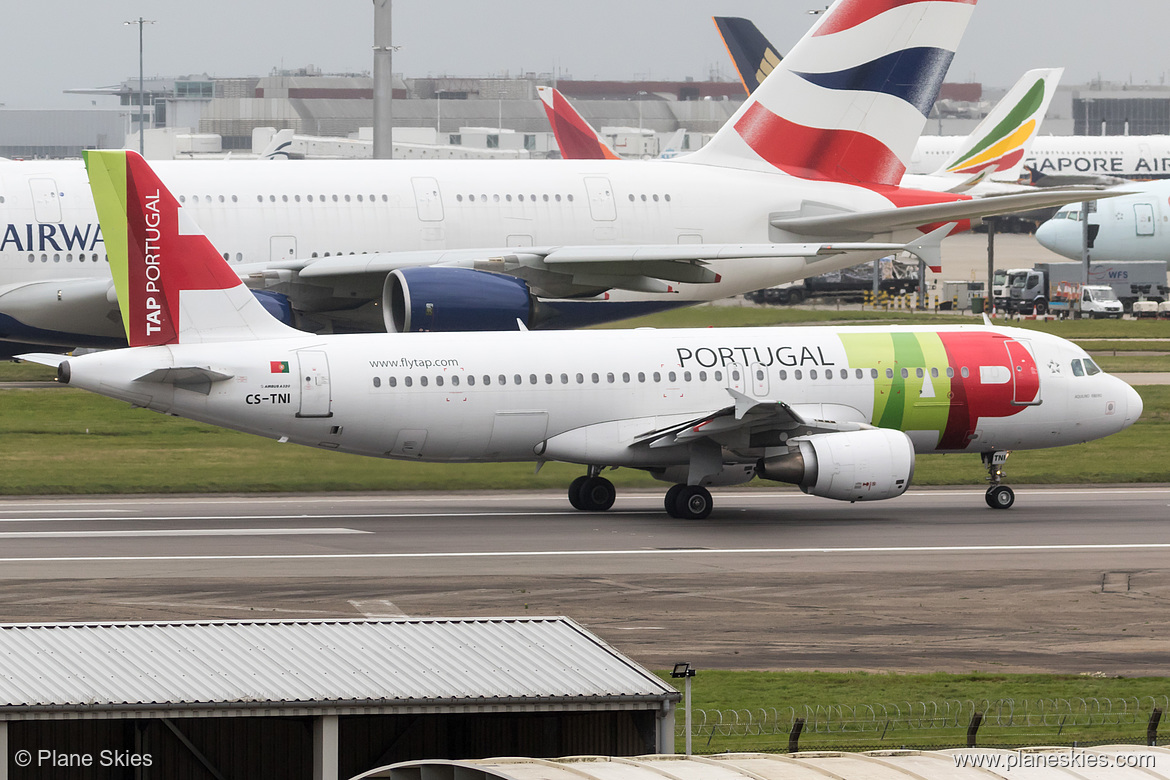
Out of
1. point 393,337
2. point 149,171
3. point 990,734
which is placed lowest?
point 990,734

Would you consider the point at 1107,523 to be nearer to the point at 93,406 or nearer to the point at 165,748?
the point at 165,748

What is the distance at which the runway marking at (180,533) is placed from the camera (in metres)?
31.2

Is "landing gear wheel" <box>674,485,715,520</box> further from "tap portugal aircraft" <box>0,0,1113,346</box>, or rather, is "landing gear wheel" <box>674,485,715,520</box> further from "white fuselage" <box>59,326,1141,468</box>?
"tap portugal aircraft" <box>0,0,1113,346</box>

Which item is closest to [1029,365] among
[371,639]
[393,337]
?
[393,337]

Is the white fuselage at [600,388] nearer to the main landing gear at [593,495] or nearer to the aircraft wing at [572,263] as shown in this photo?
the main landing gear at [593,495]

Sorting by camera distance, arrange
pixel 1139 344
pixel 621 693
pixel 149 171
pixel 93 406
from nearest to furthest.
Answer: pixel 621 693
pixel 149 171
pixel 93 406
pixel 1139 344

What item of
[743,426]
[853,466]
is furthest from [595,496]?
[853,466]

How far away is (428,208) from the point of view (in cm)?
4428

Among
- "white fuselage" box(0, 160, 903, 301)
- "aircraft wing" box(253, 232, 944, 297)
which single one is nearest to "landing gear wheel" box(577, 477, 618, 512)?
"aircraft wing" box(253, 232, 944, 297)

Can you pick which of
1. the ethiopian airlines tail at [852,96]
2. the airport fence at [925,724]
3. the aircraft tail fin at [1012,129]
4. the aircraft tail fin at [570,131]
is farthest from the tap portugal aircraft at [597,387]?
the aircraft tail fin at [1012,129]

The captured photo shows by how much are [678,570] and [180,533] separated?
388 inches

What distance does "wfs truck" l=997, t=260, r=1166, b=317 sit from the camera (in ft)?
311

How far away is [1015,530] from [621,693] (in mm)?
20219

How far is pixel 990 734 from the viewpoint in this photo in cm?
1752
